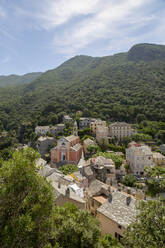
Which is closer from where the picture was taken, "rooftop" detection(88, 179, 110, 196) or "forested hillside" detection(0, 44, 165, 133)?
"rooftop" detection(88, 179, 110, 196)

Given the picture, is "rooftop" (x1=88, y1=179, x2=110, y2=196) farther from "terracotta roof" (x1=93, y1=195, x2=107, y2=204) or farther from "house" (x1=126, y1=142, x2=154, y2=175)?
"house" (x1=126, y1=142, x2=154, y2=175)

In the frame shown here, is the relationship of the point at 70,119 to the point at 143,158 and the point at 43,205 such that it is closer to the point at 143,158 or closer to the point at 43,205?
the point at 143,158

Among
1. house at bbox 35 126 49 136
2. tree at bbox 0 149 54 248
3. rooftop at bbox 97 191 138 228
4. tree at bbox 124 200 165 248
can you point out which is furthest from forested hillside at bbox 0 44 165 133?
tree at bbox 0 149 54 248

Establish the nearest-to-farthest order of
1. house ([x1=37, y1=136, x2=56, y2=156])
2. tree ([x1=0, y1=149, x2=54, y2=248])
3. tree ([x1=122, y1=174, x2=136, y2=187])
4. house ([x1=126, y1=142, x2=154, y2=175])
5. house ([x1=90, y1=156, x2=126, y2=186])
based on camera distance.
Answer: tree ([x1=0, y1=149, x2=54, y2=248]) → tree ([x1=122, y1=174, x2=136, y2=187]) → house ([x1=90, y1=156, x2=126, y2=186]) → house ([x1=126, y1=142, x2=154, y2=175]) → house ([x1=37, y1=136, x2=56, y2=156])

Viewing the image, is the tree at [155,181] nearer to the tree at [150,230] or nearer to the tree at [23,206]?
the tree at [150,230]

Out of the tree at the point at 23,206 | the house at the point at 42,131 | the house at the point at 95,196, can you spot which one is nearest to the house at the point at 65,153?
the house at the point at 95,196

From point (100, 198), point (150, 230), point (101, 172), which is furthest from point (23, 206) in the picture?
point (101, 172)

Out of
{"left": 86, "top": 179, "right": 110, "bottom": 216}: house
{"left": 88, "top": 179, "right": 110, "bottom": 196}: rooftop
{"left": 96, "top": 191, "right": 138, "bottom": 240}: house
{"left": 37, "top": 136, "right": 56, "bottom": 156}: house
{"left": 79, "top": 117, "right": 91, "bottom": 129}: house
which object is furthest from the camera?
{"left": 79, "top": 117, "right": 91, "bottom": 129}: house
